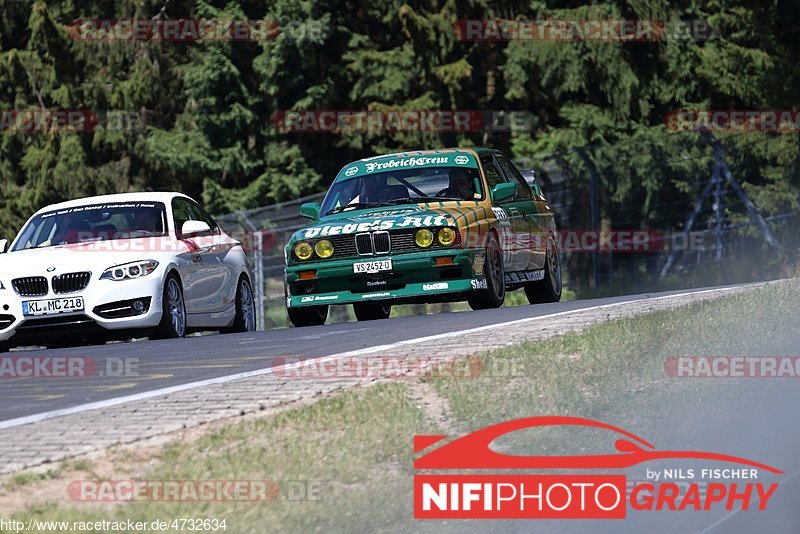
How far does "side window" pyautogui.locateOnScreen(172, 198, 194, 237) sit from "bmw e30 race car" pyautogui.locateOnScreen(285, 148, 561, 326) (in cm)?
122

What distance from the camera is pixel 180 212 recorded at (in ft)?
54.2

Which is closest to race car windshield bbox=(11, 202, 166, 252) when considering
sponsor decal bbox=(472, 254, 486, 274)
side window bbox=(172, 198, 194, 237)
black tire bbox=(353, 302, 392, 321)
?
side window bbox=(172, 198, 194, 237)

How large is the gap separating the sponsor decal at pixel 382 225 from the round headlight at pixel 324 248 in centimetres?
8

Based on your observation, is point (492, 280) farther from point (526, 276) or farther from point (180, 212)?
point (180, 212)

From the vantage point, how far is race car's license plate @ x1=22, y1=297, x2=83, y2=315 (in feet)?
46.9

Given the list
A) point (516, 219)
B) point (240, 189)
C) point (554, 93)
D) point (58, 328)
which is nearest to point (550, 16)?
point (554, 93)

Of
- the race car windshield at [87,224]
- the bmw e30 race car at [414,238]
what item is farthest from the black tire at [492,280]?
the race car windshield at [87,224]

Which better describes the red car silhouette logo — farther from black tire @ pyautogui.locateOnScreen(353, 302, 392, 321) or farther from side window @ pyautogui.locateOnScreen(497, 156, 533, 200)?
black tire @ pyautogui.locateOnScreen(353, 302, 392, 321)

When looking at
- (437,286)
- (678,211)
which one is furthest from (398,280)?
(678,211)

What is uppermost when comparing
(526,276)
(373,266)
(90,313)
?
(373,266)

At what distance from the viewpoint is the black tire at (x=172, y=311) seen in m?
14.7

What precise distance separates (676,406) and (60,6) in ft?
119

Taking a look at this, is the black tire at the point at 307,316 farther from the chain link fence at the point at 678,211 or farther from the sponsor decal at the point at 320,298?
the chain link fence at the point at 678,211

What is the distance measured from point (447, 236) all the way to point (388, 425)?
793 cm
